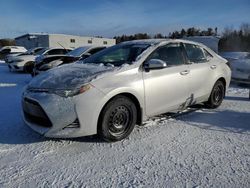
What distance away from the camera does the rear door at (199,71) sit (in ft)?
17.3

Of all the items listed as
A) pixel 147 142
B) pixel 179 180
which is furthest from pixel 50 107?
pixel 179 180

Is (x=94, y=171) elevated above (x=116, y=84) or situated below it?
below

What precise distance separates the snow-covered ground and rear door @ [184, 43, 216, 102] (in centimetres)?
64

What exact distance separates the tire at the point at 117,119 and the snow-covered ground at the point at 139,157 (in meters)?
0.13

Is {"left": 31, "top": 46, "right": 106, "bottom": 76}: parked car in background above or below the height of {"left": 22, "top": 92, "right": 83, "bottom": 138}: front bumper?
above

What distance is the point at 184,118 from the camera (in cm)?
538

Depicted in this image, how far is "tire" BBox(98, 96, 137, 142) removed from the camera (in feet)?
13.1

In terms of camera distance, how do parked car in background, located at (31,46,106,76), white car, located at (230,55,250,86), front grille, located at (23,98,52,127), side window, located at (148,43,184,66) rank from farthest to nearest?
parked car in background, located at (31,46,106,76) → white car, located at (230,55,250,86) → side window, located at (148,43,184,66) → front grille, located at (23,98,52,127)

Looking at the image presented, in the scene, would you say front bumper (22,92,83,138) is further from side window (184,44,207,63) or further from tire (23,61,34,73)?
tire (23,61,34,73)

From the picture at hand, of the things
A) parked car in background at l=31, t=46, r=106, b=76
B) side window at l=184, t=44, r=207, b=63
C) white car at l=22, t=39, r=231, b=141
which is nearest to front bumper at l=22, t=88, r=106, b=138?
white car at l=22, t=39, r=231, b=141

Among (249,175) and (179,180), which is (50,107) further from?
(249,175)

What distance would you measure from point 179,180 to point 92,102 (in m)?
1.48

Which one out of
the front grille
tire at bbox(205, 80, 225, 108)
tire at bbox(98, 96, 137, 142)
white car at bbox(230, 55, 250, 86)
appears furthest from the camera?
white car at bbox(230, 55, 250, 86)

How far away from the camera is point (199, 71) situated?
17.7ft
